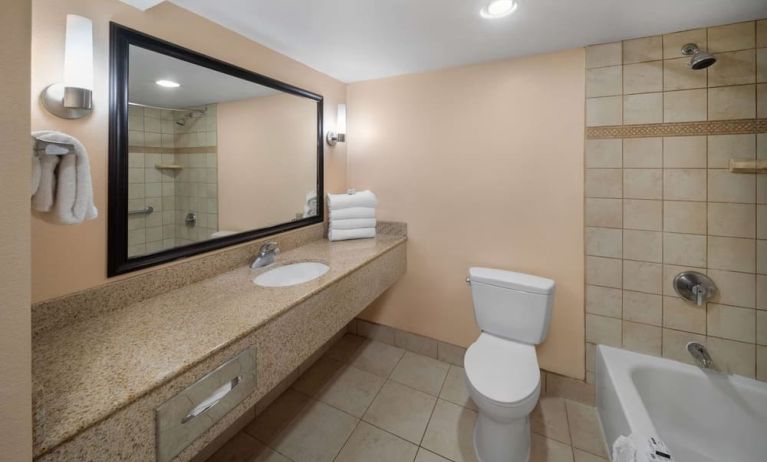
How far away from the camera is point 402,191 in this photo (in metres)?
2.26

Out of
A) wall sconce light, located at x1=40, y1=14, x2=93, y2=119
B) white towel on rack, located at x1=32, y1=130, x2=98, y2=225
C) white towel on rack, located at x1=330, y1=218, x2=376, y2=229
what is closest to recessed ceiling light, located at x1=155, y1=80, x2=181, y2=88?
wall sconce light, located at x1=40, y1=14, x2=93, y2=119

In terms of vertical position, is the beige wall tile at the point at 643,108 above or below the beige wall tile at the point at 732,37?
below

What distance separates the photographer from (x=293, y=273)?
176 centimetres

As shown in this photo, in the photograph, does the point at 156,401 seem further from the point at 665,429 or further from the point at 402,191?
the point at 665,429

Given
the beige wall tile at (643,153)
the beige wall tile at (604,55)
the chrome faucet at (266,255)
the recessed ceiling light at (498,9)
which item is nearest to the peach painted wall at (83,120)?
the chrome faucet at (266,255)

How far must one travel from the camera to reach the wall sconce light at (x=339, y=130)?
2.26m

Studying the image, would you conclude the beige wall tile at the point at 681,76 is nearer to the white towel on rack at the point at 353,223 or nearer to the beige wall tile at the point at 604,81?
the beige wall tile at the point at 604,81

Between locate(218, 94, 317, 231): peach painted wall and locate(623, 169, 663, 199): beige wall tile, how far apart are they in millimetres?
1915

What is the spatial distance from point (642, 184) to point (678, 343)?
A: 0.87 m

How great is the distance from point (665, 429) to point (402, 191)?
1.99 metres

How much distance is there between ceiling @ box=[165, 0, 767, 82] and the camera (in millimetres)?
1320

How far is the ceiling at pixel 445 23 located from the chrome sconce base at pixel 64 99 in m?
0.62

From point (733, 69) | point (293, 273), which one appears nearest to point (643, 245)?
point (733, 69)

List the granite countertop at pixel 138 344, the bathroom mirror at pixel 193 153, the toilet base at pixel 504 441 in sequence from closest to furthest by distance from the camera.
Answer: the granite countertop at pixel 138 344 → the bathroom mirror at pixel 193 153 → the toilet base at pixel 504 441
